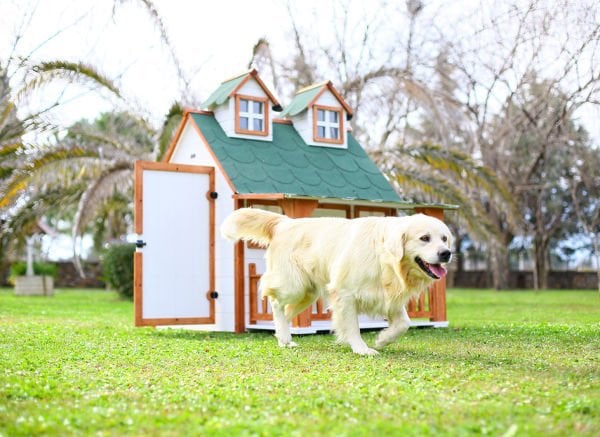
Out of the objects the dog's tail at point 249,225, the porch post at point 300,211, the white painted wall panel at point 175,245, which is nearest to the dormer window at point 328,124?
the white painted wall panel at point 175,245

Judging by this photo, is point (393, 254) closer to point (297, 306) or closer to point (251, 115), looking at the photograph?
point (297, 306)

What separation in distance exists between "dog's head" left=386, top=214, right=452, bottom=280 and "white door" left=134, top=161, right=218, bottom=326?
16.1ft

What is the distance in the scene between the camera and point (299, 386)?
20.0 feet

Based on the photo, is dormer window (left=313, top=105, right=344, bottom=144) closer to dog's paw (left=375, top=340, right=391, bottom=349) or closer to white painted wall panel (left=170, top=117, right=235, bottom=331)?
white painted wall panel (left=170, top=117, right=235, bottom=331)

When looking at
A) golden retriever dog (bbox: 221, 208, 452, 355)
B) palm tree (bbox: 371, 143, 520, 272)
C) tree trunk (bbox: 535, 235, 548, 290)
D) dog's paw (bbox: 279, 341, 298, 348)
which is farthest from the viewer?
tree trunk (bbox: 535, 235, 548, 290)

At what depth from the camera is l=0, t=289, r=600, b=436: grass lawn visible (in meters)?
4.57

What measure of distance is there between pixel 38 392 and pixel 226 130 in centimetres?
884

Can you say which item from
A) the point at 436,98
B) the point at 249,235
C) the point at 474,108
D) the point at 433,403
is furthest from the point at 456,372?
the point at 474,108

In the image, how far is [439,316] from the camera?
1342 centimetres

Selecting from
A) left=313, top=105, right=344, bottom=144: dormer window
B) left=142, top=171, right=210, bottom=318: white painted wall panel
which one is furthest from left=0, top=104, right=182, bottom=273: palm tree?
left=142, top=171, right=210, bottom=318: white painted wall panel

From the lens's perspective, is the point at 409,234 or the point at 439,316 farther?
the point at 439,316

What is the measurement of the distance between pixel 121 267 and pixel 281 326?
51.1 ft

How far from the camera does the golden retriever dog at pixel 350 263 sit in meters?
8.50

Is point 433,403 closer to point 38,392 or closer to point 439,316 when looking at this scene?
point 38,392
